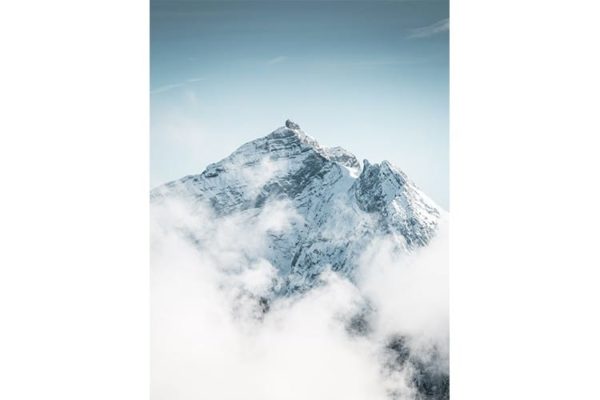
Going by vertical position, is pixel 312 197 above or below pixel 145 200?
below

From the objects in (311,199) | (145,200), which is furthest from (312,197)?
(145,200)

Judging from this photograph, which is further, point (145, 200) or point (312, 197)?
point (312, 197)

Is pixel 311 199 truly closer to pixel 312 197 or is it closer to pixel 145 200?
pixel 312 197

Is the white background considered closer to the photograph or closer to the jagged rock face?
the photograph

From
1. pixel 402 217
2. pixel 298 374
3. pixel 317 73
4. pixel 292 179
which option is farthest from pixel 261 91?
pixel 298 374

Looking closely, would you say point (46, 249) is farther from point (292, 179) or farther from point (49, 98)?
point (292, 179)

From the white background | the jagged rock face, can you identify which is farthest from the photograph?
the white background
